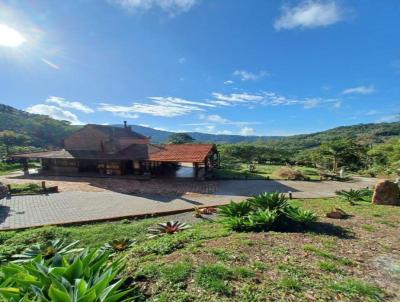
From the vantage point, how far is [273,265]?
467cm

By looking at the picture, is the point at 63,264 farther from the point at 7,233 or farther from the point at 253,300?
the point at 7,233

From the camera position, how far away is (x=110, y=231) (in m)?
8.98

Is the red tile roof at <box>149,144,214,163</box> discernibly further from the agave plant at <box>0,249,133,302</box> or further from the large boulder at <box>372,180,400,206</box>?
the agave plant at <box>0,249,133,302</box>

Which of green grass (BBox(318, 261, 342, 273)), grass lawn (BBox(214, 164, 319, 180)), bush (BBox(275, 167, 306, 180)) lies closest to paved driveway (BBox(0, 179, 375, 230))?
bush (BBox(275, 167, 306, 180))

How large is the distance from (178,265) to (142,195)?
1247 cm

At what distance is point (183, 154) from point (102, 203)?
10.3 m

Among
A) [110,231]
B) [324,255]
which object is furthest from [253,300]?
[110,231]

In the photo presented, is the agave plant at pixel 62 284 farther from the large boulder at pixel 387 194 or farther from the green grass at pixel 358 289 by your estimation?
the large boulder at pixel 387 194

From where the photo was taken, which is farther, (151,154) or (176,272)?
(151,154)

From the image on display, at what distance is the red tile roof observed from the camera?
2183cm

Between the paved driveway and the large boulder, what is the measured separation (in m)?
4.40

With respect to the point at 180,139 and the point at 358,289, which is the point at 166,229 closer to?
the point at 358,289

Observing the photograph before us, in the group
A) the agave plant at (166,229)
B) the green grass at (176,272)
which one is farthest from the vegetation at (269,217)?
the green grass at (176,272)

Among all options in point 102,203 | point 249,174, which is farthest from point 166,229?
point 249,174
